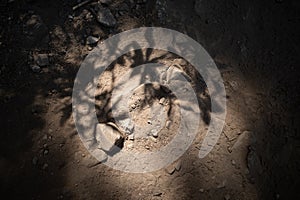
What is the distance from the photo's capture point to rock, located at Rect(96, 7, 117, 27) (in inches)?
136

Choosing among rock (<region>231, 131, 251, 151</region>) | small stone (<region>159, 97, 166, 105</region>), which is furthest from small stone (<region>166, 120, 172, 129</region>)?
rock (<region>231, 131, 251, 151</region>)

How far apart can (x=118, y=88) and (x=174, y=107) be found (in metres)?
0.83

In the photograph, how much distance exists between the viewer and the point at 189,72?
11.1ft

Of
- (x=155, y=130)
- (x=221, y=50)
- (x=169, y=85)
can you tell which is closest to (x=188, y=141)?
(x=155, y=130)

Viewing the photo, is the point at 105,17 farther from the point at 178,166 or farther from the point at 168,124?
the point at 178,166

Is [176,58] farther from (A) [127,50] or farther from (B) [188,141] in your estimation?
(B) [188,141]

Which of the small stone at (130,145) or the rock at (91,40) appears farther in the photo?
the rock at (91,40)

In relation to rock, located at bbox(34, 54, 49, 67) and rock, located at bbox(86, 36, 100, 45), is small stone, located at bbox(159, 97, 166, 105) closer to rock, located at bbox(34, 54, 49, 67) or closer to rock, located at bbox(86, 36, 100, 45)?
rock, located at bbox(86, 36, 100, 45)

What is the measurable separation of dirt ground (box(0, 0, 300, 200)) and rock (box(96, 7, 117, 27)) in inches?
2.2

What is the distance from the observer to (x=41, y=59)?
3174 mm

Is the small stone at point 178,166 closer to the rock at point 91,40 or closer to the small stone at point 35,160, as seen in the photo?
the small stone at point 35,160

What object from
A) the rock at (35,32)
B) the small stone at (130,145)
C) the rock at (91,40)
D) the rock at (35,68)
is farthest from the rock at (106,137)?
the rock at (35,32)

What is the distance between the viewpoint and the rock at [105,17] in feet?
11.3

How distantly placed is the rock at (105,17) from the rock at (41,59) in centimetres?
95
